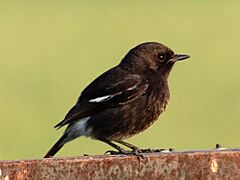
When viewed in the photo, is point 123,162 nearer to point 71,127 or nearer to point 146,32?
point 71,127

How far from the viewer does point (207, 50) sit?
1989 cm

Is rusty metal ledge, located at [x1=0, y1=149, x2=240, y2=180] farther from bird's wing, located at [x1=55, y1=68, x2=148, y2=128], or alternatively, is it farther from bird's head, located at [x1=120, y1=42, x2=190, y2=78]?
bird's head, located at [x1=120, y1=42, x2=190, y2=78]

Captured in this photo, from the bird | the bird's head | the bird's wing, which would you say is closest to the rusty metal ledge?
the bird

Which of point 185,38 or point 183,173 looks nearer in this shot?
point 183,173

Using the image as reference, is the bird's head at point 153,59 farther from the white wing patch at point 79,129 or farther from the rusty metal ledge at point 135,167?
the rusty metal ledge at point 135,167

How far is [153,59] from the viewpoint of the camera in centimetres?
897

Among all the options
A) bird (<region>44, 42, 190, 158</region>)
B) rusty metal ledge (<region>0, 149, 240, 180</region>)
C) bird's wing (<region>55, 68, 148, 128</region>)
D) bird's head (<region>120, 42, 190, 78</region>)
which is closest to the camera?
rusty metal ledge (<region>0, 149, 240, 180</region>)

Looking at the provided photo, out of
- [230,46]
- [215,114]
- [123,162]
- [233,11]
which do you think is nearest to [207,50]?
[230,46]

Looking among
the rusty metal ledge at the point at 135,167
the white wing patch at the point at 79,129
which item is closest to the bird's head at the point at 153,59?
the white wing patch at the point at 79,129

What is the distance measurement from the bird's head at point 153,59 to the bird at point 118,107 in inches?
2.0

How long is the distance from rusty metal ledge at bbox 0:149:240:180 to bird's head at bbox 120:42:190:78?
3.53m

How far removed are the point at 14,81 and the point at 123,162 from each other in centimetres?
1153

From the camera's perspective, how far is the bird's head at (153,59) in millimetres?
8914

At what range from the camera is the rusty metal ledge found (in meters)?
5.21
